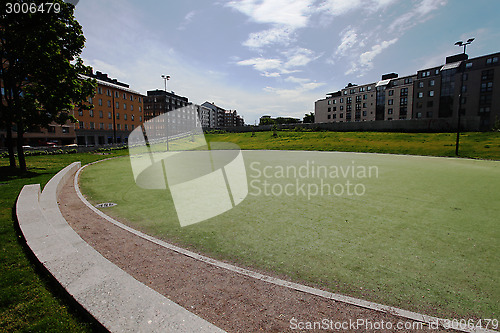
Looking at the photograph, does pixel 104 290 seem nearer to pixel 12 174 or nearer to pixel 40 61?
pixel 12 174

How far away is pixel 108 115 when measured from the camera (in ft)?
204

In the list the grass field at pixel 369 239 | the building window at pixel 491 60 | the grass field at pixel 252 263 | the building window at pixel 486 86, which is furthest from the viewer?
the building window at pixel 486 86

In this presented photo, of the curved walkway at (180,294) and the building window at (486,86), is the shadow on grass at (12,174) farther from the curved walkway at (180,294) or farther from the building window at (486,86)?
the building window at (486,86)

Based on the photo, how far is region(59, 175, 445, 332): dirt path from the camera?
10.1 ft

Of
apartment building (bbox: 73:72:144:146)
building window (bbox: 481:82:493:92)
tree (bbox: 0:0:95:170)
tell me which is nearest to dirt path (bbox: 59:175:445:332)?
tree (bbox: 0:0:95:170)

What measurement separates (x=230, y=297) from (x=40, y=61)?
1750 centimetres

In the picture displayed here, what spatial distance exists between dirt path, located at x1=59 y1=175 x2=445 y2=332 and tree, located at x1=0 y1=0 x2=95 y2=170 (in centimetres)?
1424

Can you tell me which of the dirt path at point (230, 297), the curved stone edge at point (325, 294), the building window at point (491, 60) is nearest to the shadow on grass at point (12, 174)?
the dirt path at point (230, 297)

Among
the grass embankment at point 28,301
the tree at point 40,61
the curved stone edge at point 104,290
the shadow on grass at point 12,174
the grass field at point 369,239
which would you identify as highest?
the tree at point 40,61

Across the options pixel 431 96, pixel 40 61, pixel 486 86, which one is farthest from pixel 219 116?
pixel 40 61

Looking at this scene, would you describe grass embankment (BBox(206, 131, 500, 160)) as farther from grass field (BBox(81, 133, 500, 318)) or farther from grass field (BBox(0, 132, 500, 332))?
grass field (BBox(0, 132, 500, 332))

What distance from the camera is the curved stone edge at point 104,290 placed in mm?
2590

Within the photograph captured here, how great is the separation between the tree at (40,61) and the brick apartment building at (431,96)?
57.3 m

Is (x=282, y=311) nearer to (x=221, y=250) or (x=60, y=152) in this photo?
(x=221, y=250)
